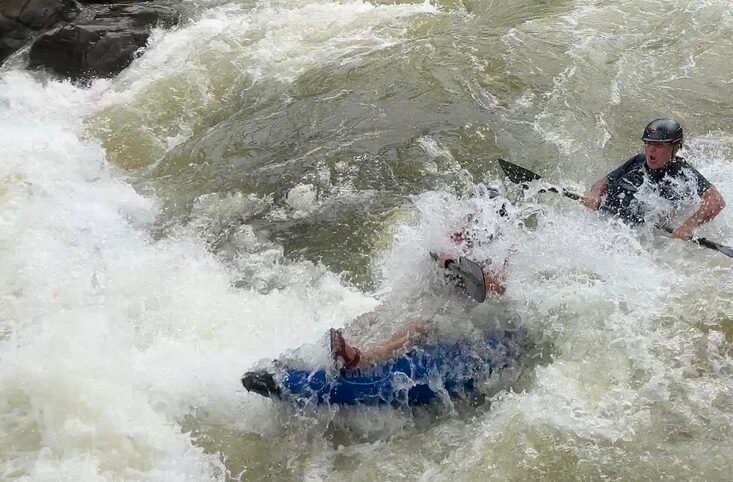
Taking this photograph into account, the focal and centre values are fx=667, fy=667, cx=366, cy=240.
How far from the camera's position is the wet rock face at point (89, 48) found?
7.96 m

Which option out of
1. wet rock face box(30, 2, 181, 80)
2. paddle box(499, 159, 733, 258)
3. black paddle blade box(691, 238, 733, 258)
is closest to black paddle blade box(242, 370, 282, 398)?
paddle box(499, 159, 733, 258)

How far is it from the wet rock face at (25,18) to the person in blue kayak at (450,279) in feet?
21.9

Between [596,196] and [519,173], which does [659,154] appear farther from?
[519,173]

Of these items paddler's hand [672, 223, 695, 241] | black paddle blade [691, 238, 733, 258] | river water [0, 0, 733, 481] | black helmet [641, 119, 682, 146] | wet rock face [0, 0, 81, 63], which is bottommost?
river water [0, 0, 733, 481]

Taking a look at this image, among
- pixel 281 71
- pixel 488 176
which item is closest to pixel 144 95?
pixel 281 71

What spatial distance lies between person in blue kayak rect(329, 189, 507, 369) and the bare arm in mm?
1068

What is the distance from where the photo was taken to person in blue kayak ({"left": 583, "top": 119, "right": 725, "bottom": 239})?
15.3ft

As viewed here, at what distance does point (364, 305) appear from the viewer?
15.9 feet

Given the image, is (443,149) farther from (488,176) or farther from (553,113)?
(553,113)

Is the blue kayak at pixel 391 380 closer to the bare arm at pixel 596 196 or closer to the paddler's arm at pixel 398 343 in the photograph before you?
the paddler's arm at pixel 398 343

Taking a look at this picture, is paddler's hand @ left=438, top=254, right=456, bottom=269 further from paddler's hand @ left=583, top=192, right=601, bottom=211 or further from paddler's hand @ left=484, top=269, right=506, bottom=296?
paddler's hand @ left=583, top=192, right=601, bottom=211

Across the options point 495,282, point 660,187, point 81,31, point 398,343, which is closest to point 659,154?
point 660,187

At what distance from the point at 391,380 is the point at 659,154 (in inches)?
101

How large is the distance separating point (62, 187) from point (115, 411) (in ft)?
9.69
